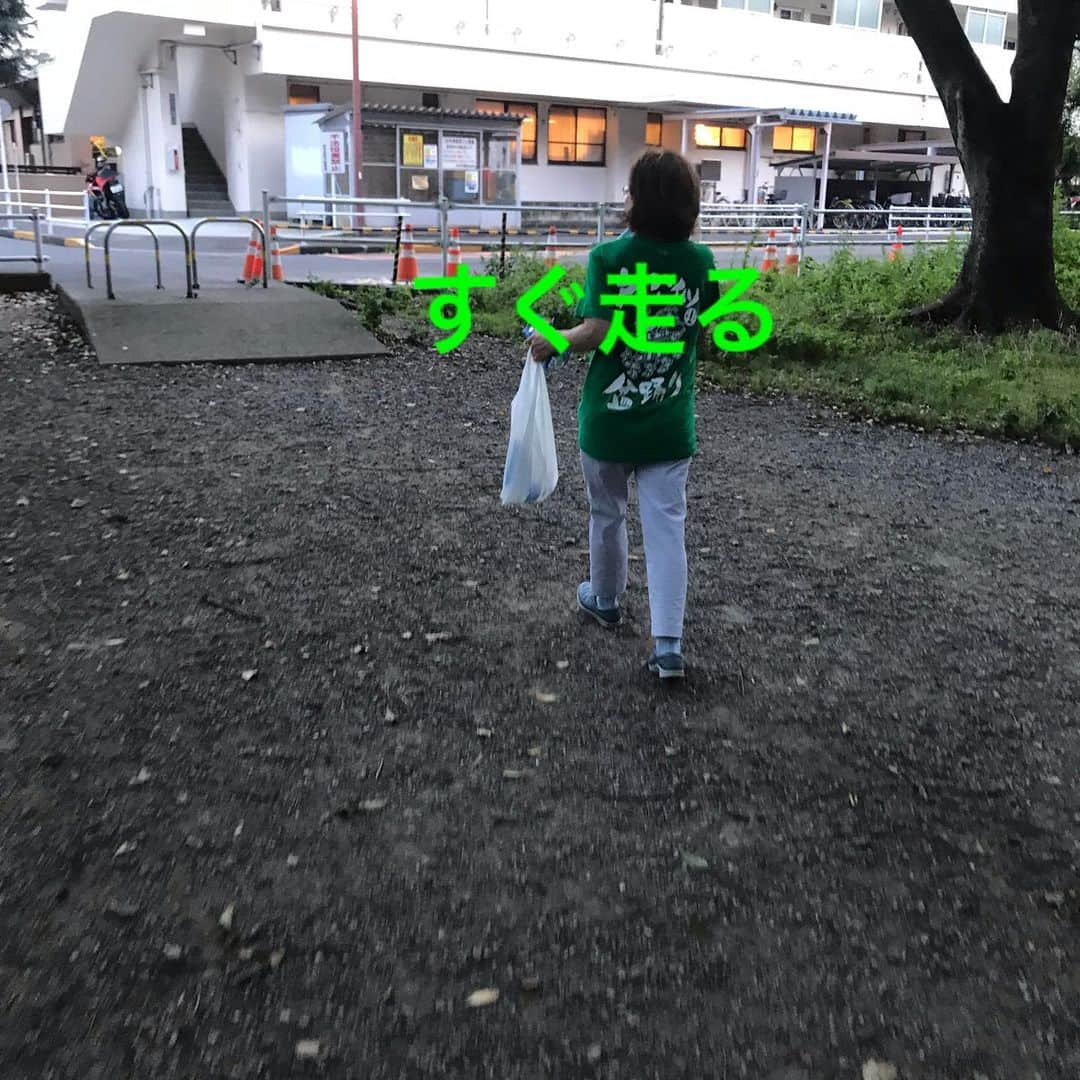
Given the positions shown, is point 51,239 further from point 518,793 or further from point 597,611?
point 518,793

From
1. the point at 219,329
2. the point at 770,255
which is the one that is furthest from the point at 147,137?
the point at 219,329

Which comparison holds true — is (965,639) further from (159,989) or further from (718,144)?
(718,144)

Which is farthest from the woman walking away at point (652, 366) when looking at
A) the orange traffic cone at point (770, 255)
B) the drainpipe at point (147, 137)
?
the drainpipe at point (147, 137)

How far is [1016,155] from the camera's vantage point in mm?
11094

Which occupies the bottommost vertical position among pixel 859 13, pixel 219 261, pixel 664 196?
pixel 219 261

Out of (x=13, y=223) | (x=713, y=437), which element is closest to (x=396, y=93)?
(x=13, y=223)

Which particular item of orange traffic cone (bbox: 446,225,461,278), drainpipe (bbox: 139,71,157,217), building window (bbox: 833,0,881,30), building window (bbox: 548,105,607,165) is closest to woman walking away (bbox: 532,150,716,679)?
orange traffic cone (bbox: 446,225,461,278)

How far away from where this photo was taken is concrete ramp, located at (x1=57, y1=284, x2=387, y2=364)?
970cm

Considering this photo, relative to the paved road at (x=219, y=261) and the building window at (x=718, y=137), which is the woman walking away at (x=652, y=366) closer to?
the paved road at (x=219, y=261)

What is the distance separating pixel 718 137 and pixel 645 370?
36.2 metres

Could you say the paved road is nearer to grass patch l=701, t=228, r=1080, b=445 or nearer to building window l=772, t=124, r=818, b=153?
grass patch l=701, t=228, r=1080, b=445

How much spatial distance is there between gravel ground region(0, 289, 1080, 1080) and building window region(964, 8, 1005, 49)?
42.4m

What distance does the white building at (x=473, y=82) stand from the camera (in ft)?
91.9

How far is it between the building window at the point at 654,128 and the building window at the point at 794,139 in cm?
494
